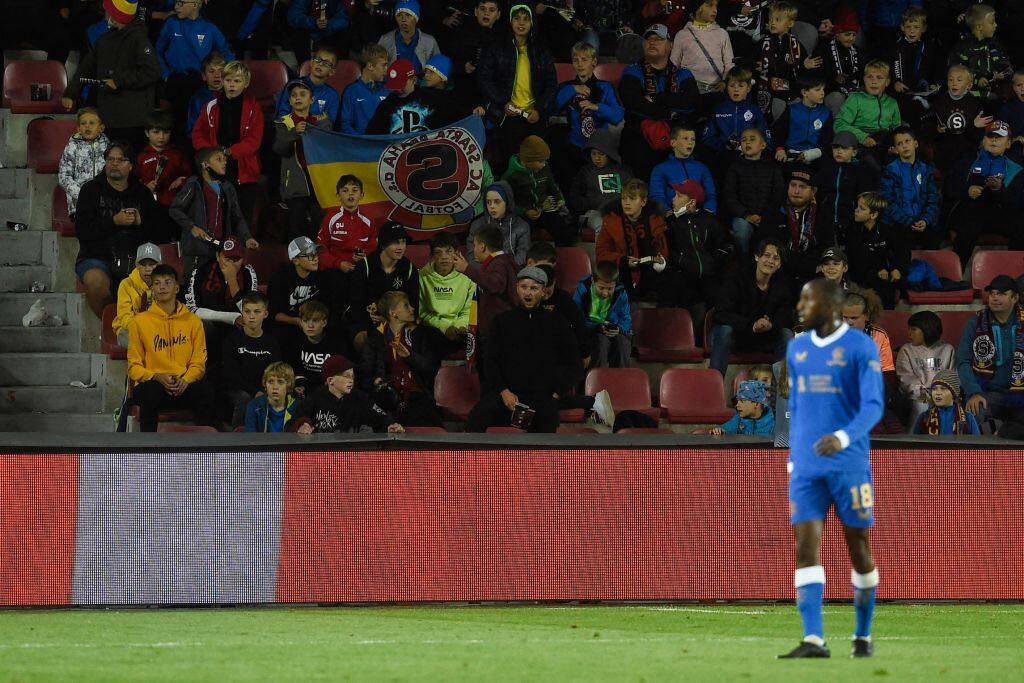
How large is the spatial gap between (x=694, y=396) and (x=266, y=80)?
6195 millimetres

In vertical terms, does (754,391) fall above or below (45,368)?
above

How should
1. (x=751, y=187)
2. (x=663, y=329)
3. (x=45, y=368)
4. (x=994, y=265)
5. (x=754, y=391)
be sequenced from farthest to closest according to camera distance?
(x=994, y=265)
(x=751, y=187)
(x=663, y=329)
(x=45, y=368)
(x=754, y=391)

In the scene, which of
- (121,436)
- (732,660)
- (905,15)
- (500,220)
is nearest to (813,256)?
(500,220)

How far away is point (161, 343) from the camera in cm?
1473

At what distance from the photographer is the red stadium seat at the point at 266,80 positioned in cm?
1830

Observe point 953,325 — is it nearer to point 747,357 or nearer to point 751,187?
point 747,357

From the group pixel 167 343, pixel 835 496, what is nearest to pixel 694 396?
pixel 167 343

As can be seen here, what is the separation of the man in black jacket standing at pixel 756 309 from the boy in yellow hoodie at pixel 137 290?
5.35 m

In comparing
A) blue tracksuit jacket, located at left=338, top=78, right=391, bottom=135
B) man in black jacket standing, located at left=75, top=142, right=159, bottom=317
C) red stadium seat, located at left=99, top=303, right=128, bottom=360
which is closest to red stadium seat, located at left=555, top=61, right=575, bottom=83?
blue tracksuit jacket, located at left=338, top=78, right=391, bottom=135

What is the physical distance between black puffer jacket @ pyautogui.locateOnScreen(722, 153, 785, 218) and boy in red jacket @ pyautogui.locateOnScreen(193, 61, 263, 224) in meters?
4.87

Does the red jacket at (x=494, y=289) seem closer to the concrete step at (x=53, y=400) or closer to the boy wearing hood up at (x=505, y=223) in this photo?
the boy wearing hood up at (x=505, y=223)

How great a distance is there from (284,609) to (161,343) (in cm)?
364

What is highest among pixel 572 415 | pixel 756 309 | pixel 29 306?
pixel 756 309

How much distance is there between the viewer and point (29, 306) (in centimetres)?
1653
